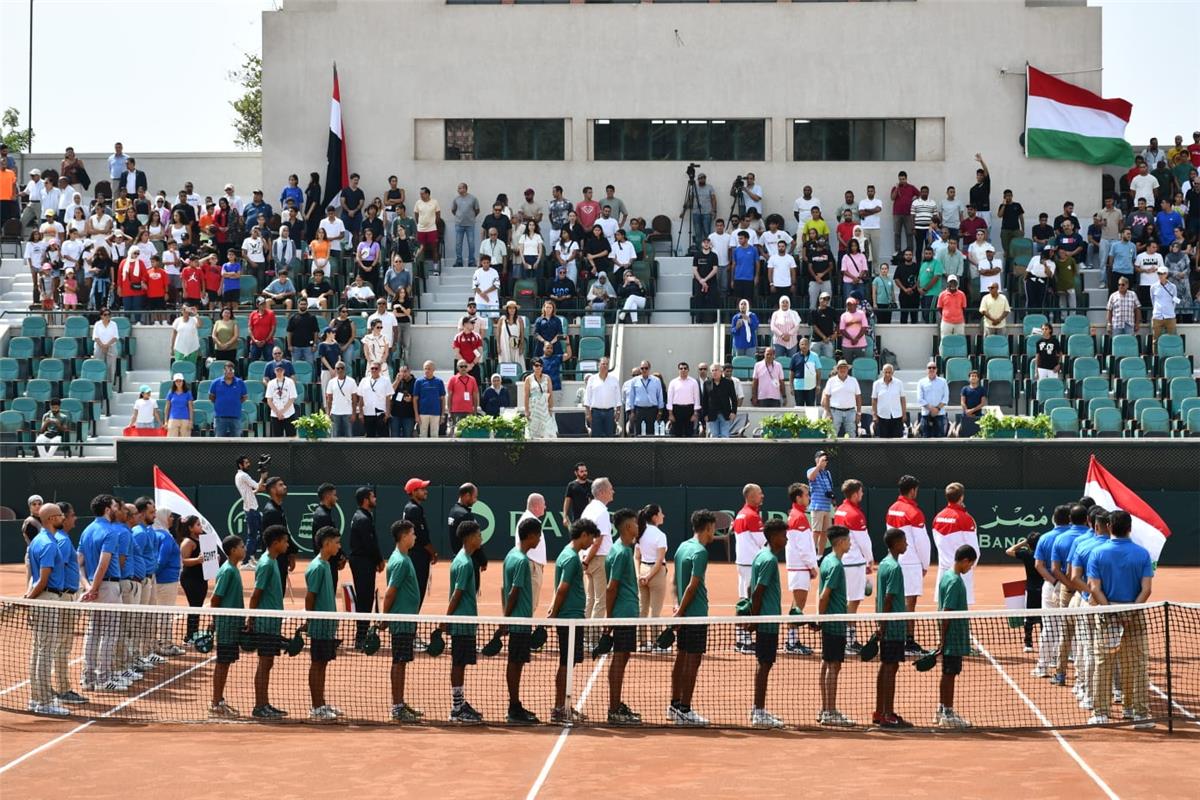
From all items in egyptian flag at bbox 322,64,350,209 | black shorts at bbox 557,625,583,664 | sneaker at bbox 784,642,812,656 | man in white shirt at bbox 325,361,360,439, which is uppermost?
egyptian flag at bbox 322,64,350,209

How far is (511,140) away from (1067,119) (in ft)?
41.0

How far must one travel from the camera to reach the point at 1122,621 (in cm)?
1484

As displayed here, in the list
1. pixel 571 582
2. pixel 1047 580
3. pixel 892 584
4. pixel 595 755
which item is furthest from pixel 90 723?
pixel 1047 580

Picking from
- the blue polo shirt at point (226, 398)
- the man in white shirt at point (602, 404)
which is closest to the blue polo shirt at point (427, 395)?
the man in white shirt at point (602, 404)

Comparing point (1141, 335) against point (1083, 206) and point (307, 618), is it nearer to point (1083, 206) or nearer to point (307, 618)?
point (1083, 206)

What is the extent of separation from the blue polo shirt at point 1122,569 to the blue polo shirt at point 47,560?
972 centimetres

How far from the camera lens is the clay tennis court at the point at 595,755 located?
495 inches

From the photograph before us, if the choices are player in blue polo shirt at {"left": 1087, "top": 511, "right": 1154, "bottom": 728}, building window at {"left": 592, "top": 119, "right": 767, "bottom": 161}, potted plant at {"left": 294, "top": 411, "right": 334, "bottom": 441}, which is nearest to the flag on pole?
potted plant at {"left": 294, "top": 411, "right": 334, "bottom": 441}

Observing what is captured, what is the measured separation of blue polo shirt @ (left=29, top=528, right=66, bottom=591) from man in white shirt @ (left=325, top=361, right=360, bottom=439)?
472 inches

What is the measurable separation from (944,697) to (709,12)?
84.8ft

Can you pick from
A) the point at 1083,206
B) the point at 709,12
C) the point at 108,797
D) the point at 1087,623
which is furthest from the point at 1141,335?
the point at 108,797

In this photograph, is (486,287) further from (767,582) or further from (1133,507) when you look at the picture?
(767,582)

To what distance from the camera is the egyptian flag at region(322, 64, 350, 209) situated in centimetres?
3766

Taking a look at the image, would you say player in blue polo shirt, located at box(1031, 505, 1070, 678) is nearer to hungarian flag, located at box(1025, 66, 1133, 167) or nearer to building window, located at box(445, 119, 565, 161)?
hungarian flag, located at box(1025, 66, 1133, 167)
